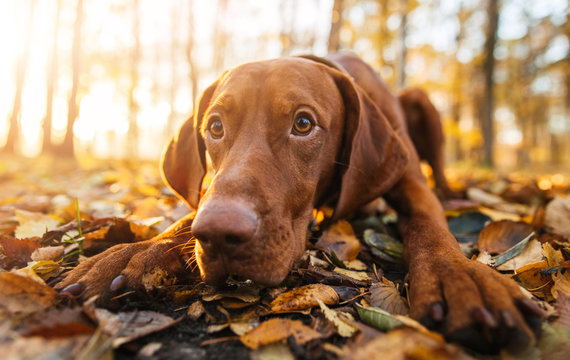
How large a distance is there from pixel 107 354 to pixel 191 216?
3.78ft

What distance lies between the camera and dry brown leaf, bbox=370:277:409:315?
1.51 metres

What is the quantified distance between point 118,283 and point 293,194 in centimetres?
91

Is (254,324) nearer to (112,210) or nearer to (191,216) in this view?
(191,216)

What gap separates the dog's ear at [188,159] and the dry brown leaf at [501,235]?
1873 millimetres

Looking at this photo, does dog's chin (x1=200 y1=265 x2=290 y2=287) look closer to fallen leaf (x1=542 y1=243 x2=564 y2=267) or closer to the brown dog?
the brown dog

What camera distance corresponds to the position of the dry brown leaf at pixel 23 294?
1289 mm

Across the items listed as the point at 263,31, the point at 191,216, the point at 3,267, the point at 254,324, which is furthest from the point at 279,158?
the point at 263,31

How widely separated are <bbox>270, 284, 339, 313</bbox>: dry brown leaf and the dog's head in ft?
0.29

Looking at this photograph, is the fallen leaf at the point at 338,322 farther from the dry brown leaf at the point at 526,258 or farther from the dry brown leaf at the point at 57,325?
the dry brown leaf at the point at 526,258

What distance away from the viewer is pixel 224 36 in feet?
83.4

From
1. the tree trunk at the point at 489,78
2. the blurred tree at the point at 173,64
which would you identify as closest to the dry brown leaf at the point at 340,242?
the tree trunk at the point at 489,78

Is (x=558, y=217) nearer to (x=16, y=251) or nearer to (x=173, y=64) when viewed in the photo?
(x=16, y=251)

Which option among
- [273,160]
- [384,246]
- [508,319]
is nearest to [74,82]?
[273,160]

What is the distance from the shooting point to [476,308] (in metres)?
1.23
